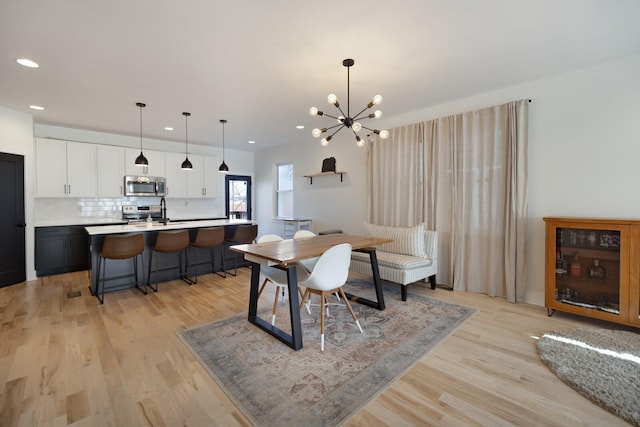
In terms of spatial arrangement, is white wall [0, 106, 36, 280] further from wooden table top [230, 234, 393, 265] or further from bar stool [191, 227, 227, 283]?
wooden table top [230, 234, 393, 265]

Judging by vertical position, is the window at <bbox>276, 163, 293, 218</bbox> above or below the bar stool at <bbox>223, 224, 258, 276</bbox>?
above

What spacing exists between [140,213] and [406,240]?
5520 millimetres

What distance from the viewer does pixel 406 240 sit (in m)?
4.09

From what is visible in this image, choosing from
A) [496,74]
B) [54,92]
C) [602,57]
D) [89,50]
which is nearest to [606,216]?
[602,57]

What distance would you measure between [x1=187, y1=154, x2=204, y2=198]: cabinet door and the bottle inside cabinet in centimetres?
667

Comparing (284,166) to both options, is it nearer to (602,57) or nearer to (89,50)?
(89,50)

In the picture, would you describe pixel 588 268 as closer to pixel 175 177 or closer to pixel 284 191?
pixel 284 191

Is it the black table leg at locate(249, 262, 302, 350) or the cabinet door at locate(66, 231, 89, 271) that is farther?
the cabinet door at locate(66, 231, 89, 271)

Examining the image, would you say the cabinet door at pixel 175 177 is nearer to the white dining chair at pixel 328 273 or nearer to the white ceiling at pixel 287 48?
the white ceiling at pixel 287 48

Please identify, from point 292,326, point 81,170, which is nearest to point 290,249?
point 292,326

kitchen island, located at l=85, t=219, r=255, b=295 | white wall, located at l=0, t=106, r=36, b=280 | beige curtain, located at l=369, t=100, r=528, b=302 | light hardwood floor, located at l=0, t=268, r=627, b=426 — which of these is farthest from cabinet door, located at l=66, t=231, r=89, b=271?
beige curtain, located at l=369, t=100, r=528, b=302

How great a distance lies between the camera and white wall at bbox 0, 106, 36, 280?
427 centimetres

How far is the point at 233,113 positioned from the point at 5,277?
13.8 feet

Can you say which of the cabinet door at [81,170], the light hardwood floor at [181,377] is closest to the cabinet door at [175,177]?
the cabinet door at [81,170]
